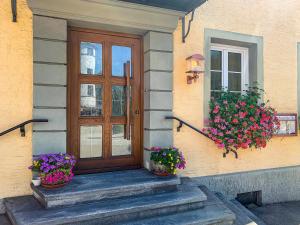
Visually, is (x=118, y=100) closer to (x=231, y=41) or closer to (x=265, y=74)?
(x=231, y=41)

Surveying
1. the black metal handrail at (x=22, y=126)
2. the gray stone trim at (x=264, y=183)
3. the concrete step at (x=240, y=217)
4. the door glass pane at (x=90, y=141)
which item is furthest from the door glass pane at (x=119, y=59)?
the concrete step at (x=240, y=217)

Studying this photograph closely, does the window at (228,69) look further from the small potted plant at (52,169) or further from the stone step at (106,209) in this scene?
the small potted plant at (52,169)

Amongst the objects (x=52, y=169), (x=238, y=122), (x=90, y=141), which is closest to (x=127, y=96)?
(x=90, y=141)

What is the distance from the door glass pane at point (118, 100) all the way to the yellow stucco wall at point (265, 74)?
0.89 meters

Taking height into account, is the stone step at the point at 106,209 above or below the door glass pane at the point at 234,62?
below

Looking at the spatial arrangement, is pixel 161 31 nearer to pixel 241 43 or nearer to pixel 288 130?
pixel 241 43

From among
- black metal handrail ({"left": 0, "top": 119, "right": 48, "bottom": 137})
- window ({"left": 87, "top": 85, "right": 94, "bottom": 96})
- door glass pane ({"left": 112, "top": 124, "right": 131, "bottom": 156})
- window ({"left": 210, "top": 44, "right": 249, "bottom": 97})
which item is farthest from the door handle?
window ({"left": 210, "top": 44, "right": 249, "bottom": 97})

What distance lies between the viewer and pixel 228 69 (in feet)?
16.1

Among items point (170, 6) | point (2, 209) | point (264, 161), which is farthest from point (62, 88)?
point (264, 161)

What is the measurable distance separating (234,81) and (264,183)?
6.94 ft

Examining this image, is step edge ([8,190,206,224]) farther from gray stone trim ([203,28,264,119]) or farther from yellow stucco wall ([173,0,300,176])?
gray stone trim ([203,28,264,119])

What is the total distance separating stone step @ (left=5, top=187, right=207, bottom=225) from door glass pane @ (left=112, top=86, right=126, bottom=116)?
147 centimetres

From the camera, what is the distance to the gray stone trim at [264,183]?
14.9 ft

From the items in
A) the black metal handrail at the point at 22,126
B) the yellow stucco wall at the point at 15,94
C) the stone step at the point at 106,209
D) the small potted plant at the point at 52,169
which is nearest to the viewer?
the stone step at the point at 106,209
